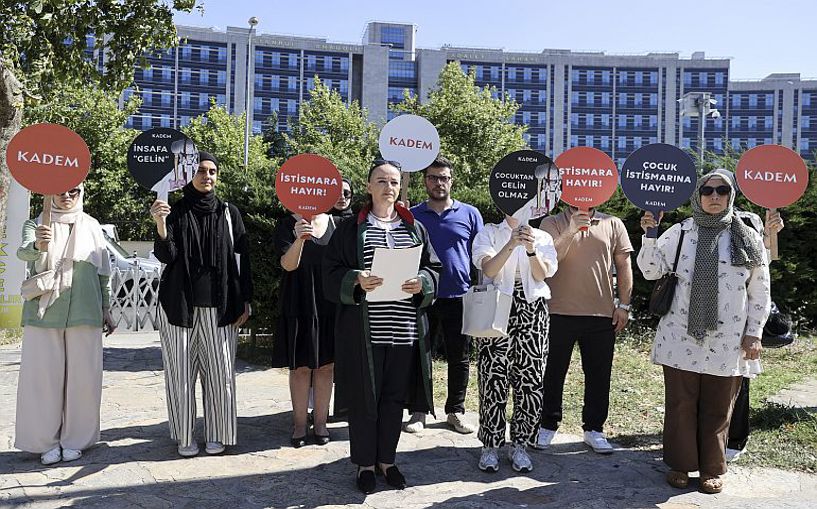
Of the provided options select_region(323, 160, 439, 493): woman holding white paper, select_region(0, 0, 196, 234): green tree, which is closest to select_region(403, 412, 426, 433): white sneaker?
select_region(323, 160, 439, 493): woman holding white paper

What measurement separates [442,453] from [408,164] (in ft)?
6.96

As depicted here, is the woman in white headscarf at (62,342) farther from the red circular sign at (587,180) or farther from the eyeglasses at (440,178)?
the red circular sign at (587,180)

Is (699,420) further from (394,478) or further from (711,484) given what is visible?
(394,478)

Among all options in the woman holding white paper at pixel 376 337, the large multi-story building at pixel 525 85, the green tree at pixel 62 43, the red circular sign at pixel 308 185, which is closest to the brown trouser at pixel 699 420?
the woman holding white paper at pixel 376 337

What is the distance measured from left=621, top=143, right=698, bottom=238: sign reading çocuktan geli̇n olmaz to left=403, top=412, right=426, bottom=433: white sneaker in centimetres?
231

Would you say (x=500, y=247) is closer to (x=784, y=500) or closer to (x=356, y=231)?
(x=356, y=231)

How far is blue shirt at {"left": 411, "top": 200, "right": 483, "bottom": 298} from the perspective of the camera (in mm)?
5441

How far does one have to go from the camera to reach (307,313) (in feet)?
16.7

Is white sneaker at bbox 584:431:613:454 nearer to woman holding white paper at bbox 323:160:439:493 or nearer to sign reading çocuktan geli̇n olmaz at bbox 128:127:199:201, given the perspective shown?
A: woman holding white paper at bbox 323:160:439:493

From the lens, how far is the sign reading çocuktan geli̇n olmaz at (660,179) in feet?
15.1

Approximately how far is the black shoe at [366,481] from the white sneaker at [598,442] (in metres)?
1.76

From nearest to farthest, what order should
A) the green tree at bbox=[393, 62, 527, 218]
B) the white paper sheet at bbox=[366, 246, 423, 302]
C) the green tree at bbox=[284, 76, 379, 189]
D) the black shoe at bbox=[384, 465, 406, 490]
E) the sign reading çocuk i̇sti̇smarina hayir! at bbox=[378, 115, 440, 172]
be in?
the white paper sheet at bbox=[366, 246, 423, 302] < the black shoe at bbox=[384, 465, 406, 490] < the sign reading çocuk i̇sti̇smarina hayir! at bbox=[378, 115, 440, 172] < the green tree at bbox=[393, 62, 527, 218] < the green tree at bbox=[284, 76, 379, 189]

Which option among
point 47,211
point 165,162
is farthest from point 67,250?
point 165,162

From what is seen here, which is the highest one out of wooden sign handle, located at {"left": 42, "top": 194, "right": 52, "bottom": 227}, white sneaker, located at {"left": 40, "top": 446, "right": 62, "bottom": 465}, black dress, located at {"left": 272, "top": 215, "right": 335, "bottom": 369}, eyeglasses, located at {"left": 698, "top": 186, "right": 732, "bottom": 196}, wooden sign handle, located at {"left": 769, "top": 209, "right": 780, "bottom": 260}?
Result: eyeglasses, located at {"left": 698, "top": 186, "right": 732, "bottom": 196}
